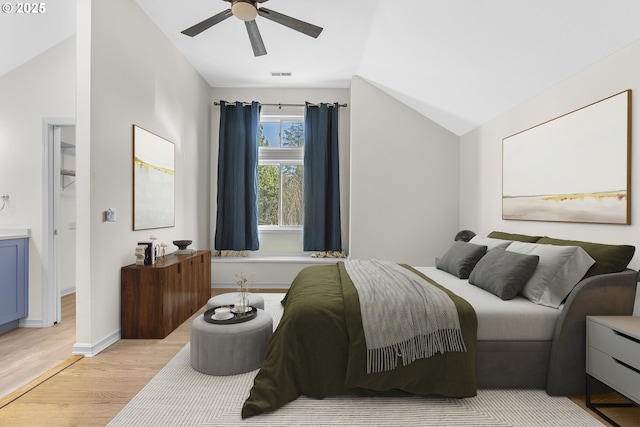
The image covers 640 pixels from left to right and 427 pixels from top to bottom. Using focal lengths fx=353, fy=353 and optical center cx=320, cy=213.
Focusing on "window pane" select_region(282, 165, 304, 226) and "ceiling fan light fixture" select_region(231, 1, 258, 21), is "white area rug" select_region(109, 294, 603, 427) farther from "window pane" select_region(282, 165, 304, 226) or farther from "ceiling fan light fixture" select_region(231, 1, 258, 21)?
"window pane" select_region(282, 165, 304, 226)

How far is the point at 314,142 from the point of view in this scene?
5402mm

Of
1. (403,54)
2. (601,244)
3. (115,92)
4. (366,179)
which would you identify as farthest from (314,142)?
(601,244)

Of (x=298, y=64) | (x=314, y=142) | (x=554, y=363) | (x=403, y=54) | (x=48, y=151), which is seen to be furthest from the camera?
(x=314, y=142)

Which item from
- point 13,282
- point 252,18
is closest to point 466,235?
point 252,18

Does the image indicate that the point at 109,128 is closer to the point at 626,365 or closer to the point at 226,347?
the point at 226,347

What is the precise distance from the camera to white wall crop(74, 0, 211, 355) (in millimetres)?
2777

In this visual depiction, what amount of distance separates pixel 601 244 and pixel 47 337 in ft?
14.9

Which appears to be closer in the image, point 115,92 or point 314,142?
point 115,92

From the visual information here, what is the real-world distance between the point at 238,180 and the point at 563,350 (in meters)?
4.42

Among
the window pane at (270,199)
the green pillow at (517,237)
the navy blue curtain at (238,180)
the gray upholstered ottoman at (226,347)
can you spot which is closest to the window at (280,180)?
the window pane at (270,199)

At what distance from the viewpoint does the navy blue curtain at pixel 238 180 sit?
5.38m

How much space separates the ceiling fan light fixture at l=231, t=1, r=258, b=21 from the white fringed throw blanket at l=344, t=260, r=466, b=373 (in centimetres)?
223

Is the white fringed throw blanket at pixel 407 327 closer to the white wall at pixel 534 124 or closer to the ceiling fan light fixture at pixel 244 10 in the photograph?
the white wall at pixel 534 124

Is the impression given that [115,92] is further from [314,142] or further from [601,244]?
[601,244]
